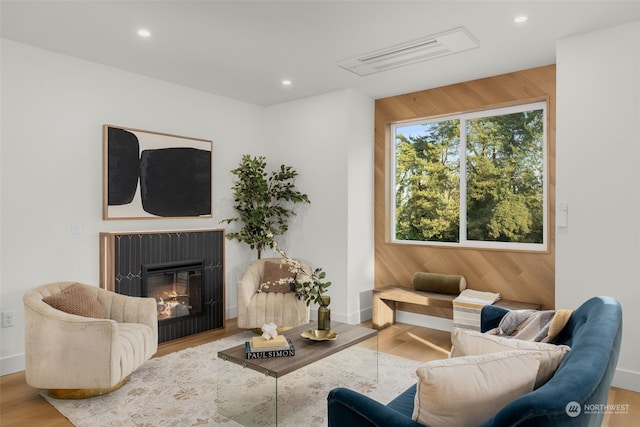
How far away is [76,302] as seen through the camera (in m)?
2.98

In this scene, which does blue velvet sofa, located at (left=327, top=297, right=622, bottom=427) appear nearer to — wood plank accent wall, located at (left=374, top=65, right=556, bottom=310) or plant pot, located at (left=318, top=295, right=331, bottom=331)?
plant pot, located at (left=318, top=295, right=331, bottom=331)

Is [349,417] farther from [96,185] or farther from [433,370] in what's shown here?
[96,185]

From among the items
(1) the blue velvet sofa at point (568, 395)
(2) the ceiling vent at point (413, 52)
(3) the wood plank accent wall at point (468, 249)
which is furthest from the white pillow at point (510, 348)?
(3) the wood plank accent wall at point (468, 249)

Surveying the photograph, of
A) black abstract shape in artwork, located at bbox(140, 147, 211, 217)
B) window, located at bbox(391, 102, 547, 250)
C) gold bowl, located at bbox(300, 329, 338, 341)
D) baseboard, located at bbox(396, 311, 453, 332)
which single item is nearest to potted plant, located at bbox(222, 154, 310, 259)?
black abstract shape in artwork, located at bbox(140, 147, 211, 217)

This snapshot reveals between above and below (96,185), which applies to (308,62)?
above

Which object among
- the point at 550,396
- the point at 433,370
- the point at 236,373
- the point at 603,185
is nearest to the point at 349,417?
the point at 433,370

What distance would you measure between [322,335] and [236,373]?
0.83 m

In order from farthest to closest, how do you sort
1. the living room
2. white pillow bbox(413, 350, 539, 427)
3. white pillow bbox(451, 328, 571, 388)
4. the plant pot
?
the living room
the plant pot
white pillow bbox(451, 328, 571, 388)
white pillow bbox(413, 350, 539, 427)

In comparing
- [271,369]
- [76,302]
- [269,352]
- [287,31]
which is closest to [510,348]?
[271,369]

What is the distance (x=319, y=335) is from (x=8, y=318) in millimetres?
2490

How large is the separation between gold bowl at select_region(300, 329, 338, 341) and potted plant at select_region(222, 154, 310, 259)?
199cm

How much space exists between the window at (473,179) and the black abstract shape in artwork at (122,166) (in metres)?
2.94

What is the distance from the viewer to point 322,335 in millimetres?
2805

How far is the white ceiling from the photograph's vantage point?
2.72 meters
